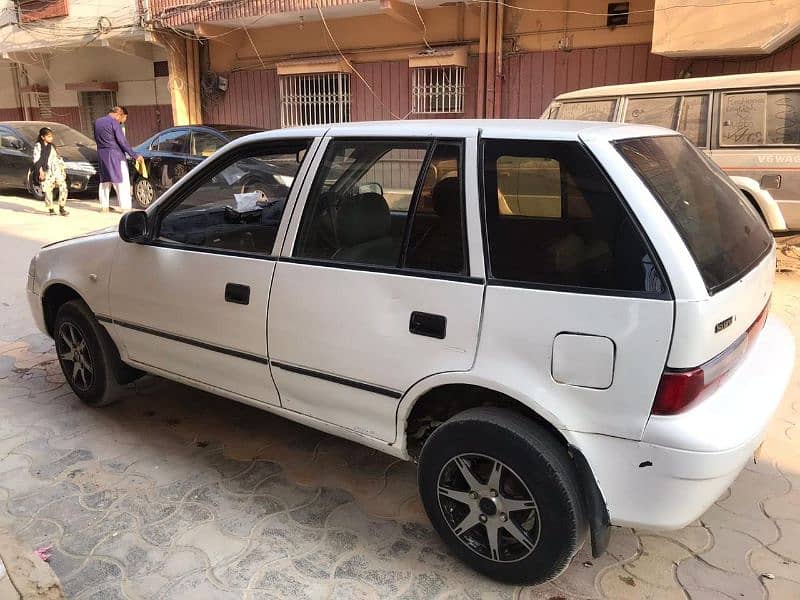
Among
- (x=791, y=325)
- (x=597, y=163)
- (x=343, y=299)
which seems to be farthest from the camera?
(x=791, y=325)

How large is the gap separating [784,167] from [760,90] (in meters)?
0.78

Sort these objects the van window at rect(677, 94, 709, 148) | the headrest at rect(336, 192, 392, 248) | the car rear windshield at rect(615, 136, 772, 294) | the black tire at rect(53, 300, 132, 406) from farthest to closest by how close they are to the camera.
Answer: the van window at rect(677, 94, 709, 148) < the black tire at rect(53, 300, 132, 406) < the headrest at rect(336, 192, 392, 248) < the car rear windshield at rect(615, 136, 772, 294)

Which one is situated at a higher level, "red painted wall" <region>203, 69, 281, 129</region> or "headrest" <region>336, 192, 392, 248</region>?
"red painted wall" <region>203, 69, 281, 129</region>

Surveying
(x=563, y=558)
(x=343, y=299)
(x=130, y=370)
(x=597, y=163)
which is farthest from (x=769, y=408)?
(x=130, y=370)

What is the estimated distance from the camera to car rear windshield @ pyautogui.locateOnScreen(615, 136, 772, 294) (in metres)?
2.04

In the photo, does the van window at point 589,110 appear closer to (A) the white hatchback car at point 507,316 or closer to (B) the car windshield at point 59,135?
(A) the white hatchback car at point 507,316

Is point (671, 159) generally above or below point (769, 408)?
above

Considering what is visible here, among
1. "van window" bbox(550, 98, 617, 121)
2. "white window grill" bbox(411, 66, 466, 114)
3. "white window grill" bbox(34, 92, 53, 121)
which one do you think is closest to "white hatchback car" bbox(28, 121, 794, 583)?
"van window" bbox(550, 98, 617, 121)

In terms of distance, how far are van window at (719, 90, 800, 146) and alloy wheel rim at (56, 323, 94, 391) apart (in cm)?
597

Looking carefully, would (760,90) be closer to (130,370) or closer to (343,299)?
(343,299)

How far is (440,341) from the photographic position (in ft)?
7.43

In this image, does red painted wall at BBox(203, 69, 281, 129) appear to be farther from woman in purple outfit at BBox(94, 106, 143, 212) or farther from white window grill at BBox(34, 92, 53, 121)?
white window grill at BBox(34, 92, 53, 121)

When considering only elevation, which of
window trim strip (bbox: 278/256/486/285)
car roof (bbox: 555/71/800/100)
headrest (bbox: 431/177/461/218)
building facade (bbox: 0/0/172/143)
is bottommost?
window trim strip (bbox: 278/256/486/285)

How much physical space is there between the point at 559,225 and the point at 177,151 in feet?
32.0
